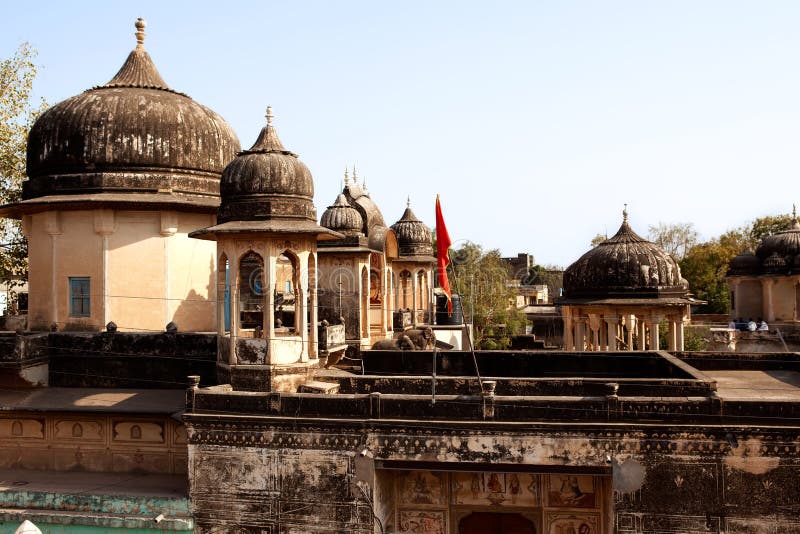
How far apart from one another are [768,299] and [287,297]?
80.8 ft

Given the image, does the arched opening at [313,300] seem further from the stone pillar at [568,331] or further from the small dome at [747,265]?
the small dome at [747,265]

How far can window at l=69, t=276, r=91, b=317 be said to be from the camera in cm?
1661

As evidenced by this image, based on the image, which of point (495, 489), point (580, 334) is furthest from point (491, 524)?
point (580, 334)

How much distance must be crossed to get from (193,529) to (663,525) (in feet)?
24.2

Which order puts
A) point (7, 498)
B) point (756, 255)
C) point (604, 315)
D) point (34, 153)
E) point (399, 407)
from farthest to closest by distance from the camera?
point (756, 255)
point (604, 315)
point (34, 153)
point (7, 498)
point (399, 407)

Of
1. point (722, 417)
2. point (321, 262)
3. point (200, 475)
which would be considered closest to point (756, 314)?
point (321, 262)

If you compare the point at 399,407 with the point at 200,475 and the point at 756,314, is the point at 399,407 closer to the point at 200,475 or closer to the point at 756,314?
the point at 200,475

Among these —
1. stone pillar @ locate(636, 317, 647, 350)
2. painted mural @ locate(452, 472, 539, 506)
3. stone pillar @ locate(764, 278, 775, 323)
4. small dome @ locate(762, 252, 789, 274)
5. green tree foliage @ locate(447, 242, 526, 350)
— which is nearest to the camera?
painted mural @ locate(452, 472, 539, 506)

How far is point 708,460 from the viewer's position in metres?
10.7

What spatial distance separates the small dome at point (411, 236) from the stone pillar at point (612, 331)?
1096 cm

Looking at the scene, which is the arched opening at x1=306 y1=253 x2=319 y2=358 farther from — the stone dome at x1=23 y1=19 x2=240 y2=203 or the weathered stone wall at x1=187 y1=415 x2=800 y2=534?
the stone dome at x1=23 y1=19 x2=240 y2=203

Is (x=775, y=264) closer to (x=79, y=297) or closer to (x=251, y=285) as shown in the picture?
(x=251, y=285)

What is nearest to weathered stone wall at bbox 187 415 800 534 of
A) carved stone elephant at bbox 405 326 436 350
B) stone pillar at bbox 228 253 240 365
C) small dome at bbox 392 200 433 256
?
stone pillar at bbox 228 253 240 365

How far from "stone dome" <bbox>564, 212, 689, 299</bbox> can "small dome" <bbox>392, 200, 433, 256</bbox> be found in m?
9.69
